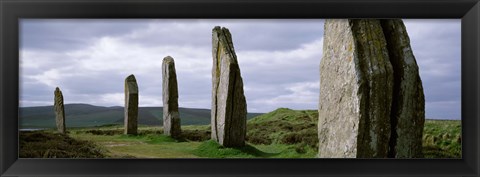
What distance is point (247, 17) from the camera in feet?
12.0

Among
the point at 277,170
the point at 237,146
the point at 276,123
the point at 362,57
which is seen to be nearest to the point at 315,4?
the point at 277,170

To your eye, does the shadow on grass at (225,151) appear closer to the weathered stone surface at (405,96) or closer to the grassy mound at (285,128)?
the grassy mound at (285,128)

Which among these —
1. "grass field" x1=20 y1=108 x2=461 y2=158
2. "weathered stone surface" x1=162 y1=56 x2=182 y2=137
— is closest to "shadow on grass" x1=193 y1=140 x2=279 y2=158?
"grass field" x1=20 y1=108 x2=461 y2=158

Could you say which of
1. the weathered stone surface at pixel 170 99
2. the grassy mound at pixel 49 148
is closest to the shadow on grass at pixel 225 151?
the grassy mound at pixel 49 148

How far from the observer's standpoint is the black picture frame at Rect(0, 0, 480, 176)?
3.63 meters

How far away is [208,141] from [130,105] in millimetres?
3667

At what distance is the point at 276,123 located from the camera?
1202 centimetres

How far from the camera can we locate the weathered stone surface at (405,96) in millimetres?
5395

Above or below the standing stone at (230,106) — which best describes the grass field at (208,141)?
below

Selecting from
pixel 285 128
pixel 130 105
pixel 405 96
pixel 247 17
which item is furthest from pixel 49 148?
pixel 285 128

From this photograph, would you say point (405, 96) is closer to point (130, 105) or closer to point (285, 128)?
point (285, 128)

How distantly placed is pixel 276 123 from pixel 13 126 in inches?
341

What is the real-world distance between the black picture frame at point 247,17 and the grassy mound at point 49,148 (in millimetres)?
1094

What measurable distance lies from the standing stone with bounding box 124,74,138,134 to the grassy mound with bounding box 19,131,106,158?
100 inches
